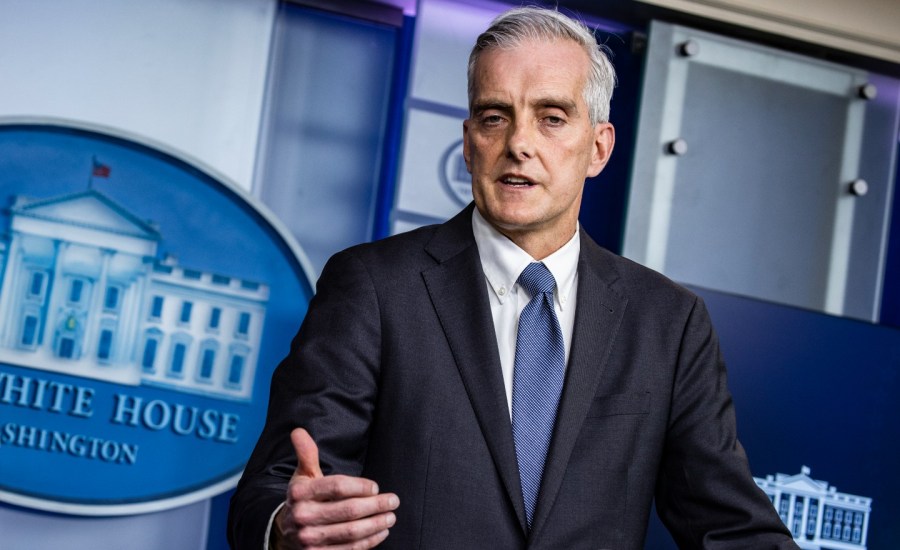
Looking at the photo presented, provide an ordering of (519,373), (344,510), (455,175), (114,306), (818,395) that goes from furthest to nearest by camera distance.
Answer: (455,175) → (818,395) → (114,306) → (519,373) → (344,510)

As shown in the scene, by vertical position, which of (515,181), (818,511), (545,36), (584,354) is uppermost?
(545,36)

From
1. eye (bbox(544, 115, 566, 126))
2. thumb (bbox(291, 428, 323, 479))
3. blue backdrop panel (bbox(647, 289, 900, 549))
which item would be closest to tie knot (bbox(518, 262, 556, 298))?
eye (bbox(544, 115, 566, 126))

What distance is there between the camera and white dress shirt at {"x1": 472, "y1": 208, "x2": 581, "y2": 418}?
1.65 m

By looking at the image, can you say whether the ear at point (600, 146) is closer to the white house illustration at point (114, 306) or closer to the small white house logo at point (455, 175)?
the small white house logo at point (455, 175)

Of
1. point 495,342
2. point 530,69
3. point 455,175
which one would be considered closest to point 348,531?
point 495,342

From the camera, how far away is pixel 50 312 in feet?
8.46

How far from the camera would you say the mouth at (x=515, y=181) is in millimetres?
1694

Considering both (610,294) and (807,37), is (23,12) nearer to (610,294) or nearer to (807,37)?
(610,294)

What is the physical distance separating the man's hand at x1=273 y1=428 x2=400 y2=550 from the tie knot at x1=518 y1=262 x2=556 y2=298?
549mm

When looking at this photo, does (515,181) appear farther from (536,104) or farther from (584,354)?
(584,354)

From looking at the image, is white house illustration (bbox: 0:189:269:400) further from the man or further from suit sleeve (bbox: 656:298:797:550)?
suit sleeve (bbox: 656:298:797:550)

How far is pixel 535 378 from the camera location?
1.60 metres

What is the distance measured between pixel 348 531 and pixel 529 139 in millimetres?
752

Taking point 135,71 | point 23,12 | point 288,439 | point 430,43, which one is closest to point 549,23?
point 288,439
